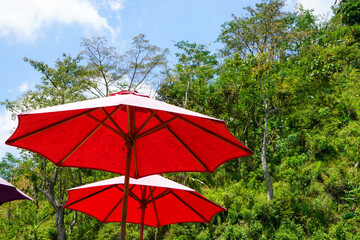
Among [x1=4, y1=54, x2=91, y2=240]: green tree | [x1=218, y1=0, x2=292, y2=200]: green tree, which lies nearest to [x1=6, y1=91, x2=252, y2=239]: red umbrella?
[x1=4, y1=54, x2=91, y2=240]: green tree

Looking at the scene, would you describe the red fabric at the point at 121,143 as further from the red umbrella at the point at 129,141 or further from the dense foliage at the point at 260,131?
the dense foliage at the point at 260,131

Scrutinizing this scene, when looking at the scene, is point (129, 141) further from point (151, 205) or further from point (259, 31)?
point (259, 31)

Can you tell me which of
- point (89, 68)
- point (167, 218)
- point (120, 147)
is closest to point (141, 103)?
point (120, 147)

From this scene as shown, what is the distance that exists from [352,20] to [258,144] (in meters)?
9.66

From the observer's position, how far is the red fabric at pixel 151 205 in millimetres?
4199

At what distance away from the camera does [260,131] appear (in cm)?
1243

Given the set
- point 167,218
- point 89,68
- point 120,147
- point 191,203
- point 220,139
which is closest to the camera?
point 220,139

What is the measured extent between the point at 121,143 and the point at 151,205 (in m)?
2.00

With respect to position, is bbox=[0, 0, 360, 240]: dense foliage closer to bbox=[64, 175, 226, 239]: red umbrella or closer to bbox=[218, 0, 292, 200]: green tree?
bbox=[218, 0, 292, 200]: green tree

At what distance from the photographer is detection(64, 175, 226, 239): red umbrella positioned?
416 centimetres

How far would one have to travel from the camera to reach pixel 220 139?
8.48ft

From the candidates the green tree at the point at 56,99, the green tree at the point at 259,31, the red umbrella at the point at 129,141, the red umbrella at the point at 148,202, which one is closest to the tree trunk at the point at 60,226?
the green tree at the point at 56,99

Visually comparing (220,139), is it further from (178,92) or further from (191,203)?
(178,92)

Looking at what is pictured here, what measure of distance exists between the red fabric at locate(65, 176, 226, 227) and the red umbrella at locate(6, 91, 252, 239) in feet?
3.07
